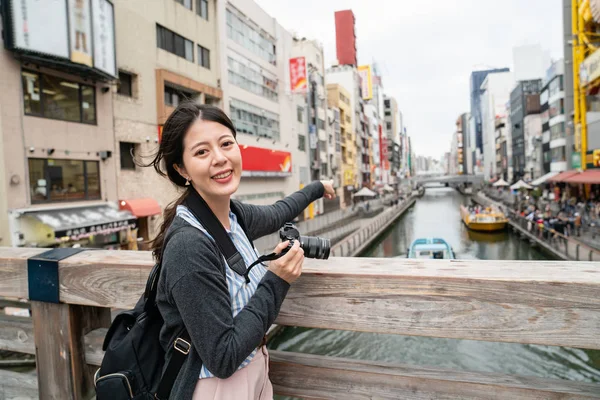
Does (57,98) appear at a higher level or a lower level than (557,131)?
lower

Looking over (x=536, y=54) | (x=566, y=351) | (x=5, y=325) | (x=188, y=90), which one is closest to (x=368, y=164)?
(x=536, y=54)

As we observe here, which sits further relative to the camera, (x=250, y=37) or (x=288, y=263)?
(x=250, y=37)

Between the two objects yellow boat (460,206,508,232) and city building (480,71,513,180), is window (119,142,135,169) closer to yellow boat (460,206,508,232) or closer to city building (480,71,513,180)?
yellow boat (460,206,508,232)

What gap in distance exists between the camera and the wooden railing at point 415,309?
137 cm

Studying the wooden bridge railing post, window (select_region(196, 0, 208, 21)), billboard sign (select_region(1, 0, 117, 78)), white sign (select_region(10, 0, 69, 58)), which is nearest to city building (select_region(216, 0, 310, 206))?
window (select_region(196, 0, 208, 21))

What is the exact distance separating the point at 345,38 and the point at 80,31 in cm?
7155

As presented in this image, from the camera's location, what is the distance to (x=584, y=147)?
36031mm

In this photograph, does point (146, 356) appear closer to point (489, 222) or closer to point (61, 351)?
point (61, 351)

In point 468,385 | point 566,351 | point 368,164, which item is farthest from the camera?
point 368,164

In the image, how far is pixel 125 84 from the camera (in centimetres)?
1881

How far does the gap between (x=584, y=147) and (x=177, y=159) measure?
42.6m

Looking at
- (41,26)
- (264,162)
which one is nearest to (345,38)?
(264,162)

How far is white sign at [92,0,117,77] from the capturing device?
1560cm

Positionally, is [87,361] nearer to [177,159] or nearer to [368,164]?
[177,159]
